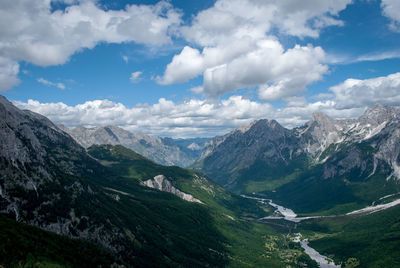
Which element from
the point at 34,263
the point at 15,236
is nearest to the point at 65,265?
the point at 34,263

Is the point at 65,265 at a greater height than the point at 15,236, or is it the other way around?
the point at 15,236

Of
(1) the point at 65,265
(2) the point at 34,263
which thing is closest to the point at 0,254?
(2) the point at 34,263

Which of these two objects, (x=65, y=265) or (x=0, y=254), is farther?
(x=65, y=265)

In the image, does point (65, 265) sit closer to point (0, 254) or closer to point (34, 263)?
point (34, 263)

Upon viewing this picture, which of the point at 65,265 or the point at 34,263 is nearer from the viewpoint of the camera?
the point at 34,263

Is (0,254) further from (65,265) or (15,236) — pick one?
(65,265)

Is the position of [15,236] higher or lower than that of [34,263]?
higher

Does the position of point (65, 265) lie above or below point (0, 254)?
below
